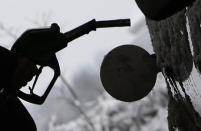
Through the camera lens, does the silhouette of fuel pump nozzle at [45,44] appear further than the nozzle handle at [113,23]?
No

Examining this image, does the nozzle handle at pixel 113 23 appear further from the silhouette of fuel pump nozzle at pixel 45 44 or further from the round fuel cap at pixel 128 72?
the round fuel cap at pixel 128 72

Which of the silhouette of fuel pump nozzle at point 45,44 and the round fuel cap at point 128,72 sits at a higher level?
the silhouette of fuel pump nozzle at point 45,44

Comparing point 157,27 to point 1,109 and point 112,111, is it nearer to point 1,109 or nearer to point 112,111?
point 1,109

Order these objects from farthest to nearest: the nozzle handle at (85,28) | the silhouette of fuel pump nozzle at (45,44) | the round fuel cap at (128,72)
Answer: the round fuel cap at (128,72) < the nozzle handle at (85,28) < the silhouette of fuel pump nozzle at (45,44)

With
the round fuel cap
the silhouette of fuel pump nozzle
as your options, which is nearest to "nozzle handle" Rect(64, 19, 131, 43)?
the silhouette of fuel pump nozzle

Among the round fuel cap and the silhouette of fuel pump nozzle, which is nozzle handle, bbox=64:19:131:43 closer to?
the silhouette of fuel pump nozzle

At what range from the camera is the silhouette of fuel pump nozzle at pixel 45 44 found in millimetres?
2742

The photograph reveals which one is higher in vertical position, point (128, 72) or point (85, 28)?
point (85, 28)

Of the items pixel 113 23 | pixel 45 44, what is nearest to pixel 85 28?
pixel 113 23

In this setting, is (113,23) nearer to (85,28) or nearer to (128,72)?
(85,28)

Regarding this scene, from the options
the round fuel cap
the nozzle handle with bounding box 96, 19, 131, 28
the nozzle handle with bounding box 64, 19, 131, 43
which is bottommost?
the round fuel cap

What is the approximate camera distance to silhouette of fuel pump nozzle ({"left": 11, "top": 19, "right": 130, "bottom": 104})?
2742mm

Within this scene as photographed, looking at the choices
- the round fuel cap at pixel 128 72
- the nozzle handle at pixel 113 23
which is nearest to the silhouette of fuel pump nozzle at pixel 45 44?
the nozzle handle at pixel 113 23

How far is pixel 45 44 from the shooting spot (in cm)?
279
